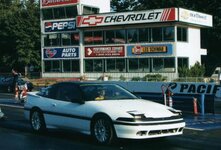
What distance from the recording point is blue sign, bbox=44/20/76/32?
53.8 metres

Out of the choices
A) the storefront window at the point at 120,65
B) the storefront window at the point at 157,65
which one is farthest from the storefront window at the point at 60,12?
the storefront window at the point at 157,65

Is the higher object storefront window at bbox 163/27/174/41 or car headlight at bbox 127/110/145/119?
storefront window at bbox 163/27/174/41

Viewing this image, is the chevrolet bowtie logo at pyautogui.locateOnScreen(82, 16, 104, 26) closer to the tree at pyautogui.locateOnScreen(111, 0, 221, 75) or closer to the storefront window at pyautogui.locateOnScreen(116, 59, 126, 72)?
the storefront window at pyautogui.locateOnScreen(116, 59, 126, 72)

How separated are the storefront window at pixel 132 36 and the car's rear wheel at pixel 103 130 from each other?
3891 centimetres

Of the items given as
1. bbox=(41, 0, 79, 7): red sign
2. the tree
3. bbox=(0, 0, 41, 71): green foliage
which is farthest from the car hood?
bbox=(0, 0, 41, 71): green foliage

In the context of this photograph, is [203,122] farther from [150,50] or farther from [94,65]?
[94,65]

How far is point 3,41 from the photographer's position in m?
64.9

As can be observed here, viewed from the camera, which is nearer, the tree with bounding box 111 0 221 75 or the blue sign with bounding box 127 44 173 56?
the blue sign with bounding box 127 44 173 56

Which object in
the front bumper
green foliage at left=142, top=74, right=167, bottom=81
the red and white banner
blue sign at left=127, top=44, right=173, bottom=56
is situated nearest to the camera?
the front bumper

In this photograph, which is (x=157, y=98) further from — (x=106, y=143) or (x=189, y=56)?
(x=189, y=56)

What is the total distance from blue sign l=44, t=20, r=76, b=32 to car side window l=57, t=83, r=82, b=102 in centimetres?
4234

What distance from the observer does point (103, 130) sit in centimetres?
1004

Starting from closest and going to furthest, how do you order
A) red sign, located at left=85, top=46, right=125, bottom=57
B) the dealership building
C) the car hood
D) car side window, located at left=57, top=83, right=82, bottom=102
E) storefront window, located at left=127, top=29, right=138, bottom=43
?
the car hood < car side window, located at left=57, top=83, right=82, bottom=102 < the dealership building < storefront window, located at left=127, top=29, right=138, bottom=43 < red sign, located at left=85, top=46, right=125, bottom=57

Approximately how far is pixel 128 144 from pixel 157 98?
1044 centimetres
